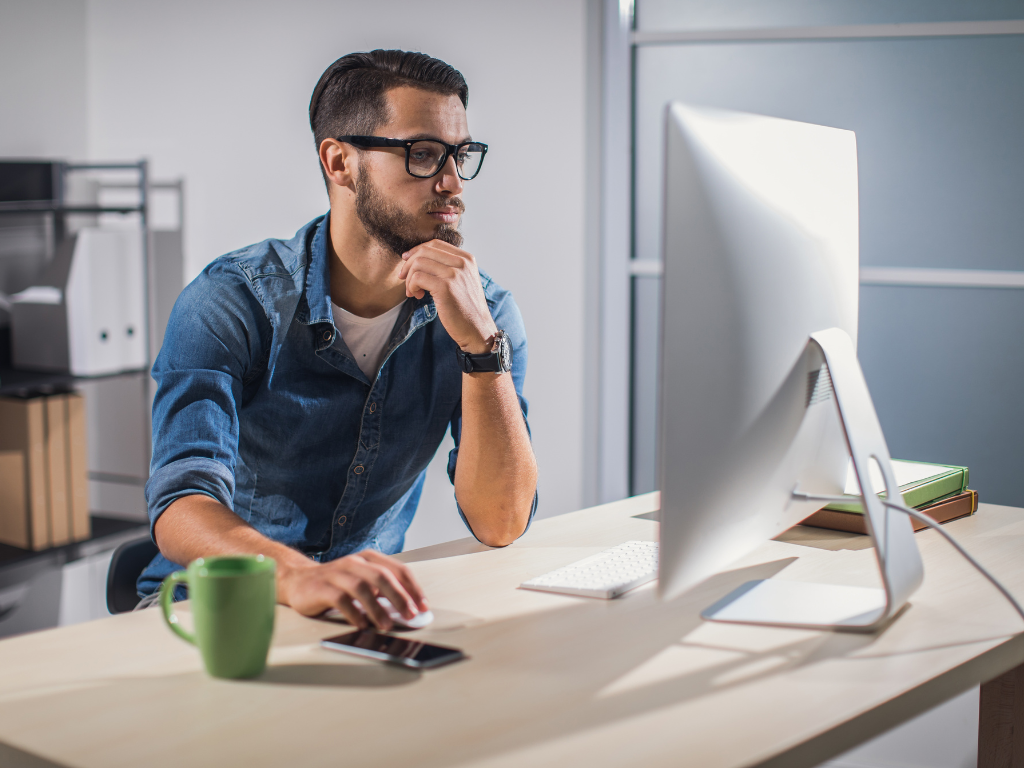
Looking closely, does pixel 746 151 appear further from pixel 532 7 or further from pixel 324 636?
pixel 532 7

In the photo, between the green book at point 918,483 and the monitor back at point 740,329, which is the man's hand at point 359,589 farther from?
the green book at point 918,483

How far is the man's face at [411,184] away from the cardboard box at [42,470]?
1465 mm

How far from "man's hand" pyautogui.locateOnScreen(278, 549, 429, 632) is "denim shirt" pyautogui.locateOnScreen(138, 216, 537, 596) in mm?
376

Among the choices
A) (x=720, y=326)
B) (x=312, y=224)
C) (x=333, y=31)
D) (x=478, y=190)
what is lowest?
(x=720, y=326)

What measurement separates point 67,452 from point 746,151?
2.27 metres

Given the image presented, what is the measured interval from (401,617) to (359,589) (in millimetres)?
59

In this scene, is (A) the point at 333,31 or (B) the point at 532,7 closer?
(B) the point at 532,7

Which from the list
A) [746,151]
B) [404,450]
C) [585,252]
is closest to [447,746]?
[746,151]

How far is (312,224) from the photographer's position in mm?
1591

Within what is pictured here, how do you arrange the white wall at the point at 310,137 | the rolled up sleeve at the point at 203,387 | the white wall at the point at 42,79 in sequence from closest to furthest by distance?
the rolled up sleeve at the point at 203,387
the white wall at the point at 310,137
the white wall at the point at 42,79

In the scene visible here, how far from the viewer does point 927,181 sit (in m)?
2.39

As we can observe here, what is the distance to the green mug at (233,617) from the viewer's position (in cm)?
83

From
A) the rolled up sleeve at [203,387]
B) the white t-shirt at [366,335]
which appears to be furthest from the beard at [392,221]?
the rolled up sleeve at [203,387]

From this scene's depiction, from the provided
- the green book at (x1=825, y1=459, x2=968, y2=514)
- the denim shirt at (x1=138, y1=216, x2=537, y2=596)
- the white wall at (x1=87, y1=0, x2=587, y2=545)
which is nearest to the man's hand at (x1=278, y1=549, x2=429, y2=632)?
the denim shirt at (x1=138, y1=216, x2=537, y2=596)
